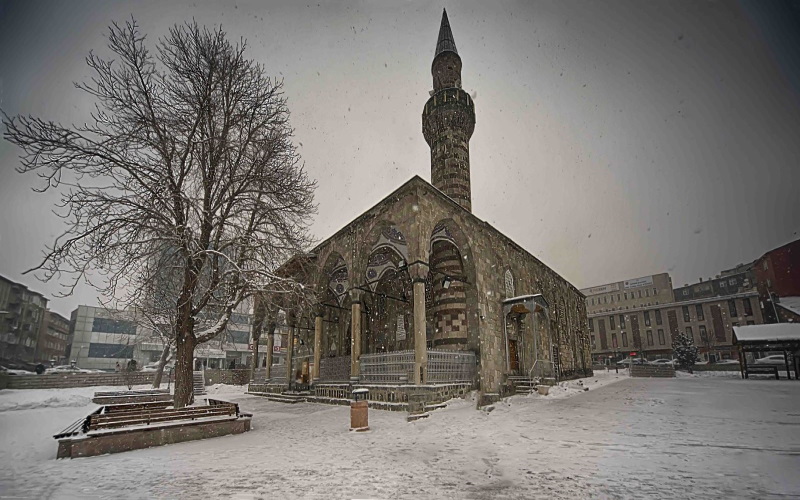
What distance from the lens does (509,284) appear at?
20562 mm

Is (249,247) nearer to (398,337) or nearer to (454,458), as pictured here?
(454,458)

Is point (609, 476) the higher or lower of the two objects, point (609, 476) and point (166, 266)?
the lower

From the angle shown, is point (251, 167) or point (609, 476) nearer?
point (609, 476)

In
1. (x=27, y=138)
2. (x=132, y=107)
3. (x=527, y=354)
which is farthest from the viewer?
(x=527, y=354)

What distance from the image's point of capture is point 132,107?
9.53m

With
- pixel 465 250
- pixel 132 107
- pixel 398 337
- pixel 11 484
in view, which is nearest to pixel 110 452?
pixel 11 484

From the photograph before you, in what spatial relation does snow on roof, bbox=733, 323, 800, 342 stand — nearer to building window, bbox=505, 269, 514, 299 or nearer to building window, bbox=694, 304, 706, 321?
building window, bbox=505, 269, 514, 299

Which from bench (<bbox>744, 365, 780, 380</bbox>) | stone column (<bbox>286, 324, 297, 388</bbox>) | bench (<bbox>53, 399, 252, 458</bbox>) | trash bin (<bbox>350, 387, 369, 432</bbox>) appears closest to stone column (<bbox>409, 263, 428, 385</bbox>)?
trash bin (<bbox>350, 387, 369, 432</bbox>)

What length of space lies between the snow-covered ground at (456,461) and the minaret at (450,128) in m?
15.4

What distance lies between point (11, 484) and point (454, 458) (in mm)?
6241

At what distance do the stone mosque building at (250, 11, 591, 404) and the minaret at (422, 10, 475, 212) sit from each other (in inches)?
2.9

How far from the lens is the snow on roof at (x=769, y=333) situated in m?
20.4

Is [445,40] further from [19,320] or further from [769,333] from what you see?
[19,320]

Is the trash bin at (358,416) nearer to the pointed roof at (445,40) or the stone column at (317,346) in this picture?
the stone column at (317,346)
